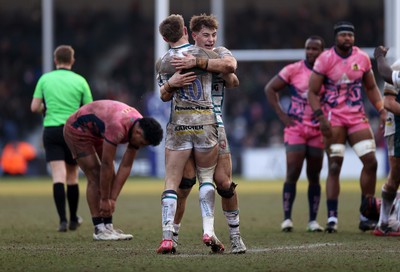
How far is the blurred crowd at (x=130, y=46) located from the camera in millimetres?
30938

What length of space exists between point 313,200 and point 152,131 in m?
3.09

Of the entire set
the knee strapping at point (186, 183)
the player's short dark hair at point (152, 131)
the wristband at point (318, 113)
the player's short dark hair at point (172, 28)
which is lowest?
the knee strapping at point (186, 183)

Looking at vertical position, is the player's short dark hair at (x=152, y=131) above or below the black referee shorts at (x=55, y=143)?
above

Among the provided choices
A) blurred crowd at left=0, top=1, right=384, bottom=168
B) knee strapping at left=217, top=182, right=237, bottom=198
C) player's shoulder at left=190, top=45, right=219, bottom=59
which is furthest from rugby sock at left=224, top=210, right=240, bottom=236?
blurred crowd at left=0, top=1, right=384, bottom=168

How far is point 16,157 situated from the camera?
27.7m

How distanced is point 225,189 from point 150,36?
24173mm

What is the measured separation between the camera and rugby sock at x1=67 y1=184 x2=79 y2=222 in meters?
12.7

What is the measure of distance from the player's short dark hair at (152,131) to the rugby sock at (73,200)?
2630mm

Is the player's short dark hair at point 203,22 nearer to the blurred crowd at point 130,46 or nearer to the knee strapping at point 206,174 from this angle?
the knee strapping at point 206,174

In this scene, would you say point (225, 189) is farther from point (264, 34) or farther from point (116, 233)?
point (264, 34)

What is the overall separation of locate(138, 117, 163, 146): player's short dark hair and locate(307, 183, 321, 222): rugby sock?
289 cm

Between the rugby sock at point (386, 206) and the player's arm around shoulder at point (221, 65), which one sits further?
the rugby sock at point (386, 206)

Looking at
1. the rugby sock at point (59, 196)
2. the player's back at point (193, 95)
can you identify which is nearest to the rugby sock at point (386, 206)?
the player's back at point (193, 95)

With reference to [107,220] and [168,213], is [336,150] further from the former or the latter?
[168,213]
